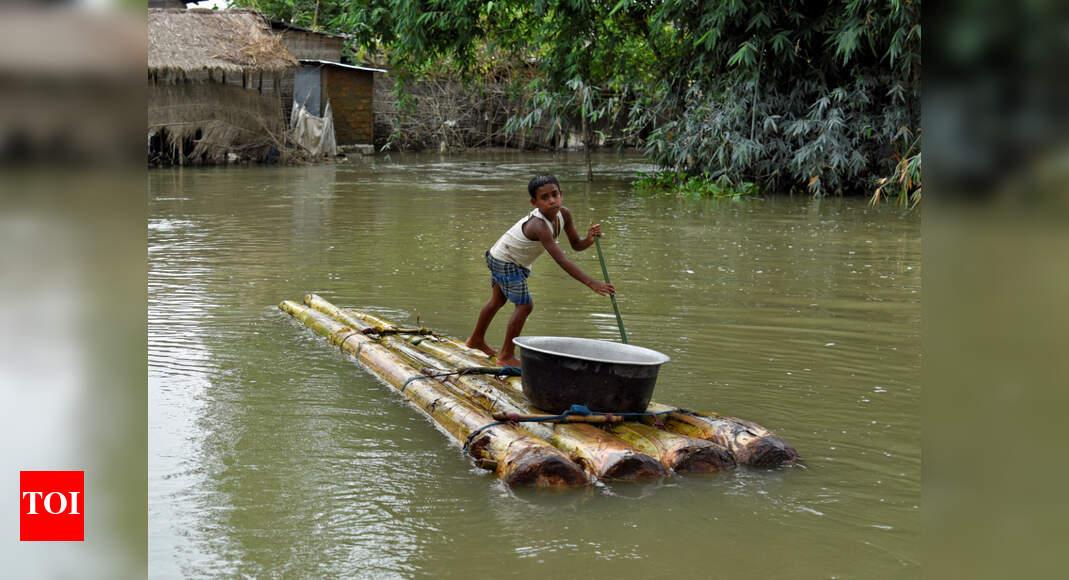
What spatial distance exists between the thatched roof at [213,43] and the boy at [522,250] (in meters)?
15.2

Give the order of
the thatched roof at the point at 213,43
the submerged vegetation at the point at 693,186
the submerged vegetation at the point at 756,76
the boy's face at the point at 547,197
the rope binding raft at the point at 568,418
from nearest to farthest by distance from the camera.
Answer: the rope binding raft at the point at 568,418 < the boy's face at the point at 547,197 < the submerged vegetation at the point at 756,76 < the submerged vegetation at the point at 693,186 < the thatched roof at the point at 213,43

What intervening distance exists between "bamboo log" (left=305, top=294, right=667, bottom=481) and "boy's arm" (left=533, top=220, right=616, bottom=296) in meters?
0.61

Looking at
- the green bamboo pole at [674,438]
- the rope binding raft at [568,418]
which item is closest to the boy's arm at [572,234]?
the green bamboo pole at [674,438]

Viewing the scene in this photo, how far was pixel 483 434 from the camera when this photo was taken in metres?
3.71

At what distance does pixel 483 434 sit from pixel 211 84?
17.5 m

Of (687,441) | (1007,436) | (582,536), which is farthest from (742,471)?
(1007,436)

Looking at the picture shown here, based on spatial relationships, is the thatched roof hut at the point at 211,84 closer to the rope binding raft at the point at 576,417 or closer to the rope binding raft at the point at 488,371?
the rope binding raft at the point at 488,371

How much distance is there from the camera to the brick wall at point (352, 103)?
77.2 feet

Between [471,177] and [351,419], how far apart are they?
1392 cm

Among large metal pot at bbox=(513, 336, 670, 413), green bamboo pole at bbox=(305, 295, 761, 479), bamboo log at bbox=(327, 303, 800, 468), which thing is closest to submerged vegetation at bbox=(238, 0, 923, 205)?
green bamboo pole at bbox=(305, 295, 761, 479)

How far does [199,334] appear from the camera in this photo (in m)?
5.89

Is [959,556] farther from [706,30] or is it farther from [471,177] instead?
[471,177]

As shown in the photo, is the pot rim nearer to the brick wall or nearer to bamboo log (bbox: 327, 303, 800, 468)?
bamboo log (bbox: 327, 303, 800, 468)

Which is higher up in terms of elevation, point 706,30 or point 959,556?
point 706,30
